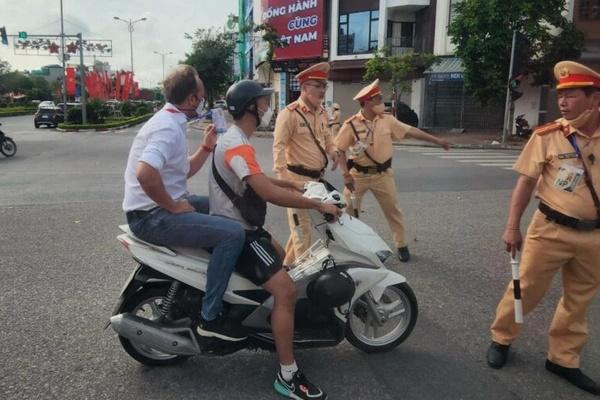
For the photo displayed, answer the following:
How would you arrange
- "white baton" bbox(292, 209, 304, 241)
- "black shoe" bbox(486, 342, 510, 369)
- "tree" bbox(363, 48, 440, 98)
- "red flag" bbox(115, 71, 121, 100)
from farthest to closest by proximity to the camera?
"red flag" bbox(115, 71, 121, 100)
"tree" bbox(363, 48, 440, 98)
"white baton" bbox(292, 209, 304, 241)
"black shoe" bbox(486, 342, 510, 369)

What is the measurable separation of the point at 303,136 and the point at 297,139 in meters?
0.06

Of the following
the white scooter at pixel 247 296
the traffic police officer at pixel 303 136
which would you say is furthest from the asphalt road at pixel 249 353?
the traffic police officer at pixel 303 136

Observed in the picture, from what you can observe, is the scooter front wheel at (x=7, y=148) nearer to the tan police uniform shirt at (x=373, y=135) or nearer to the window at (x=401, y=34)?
the tan police uniform shirt at (x=373, y=135)

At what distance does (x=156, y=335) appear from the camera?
3.02 metres

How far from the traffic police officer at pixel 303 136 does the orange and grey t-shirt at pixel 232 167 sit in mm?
1551

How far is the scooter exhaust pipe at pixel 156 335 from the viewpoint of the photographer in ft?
9.92

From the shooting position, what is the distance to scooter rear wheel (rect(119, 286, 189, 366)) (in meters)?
3.20

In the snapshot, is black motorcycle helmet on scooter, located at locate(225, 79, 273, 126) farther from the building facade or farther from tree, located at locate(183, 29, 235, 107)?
tree, located at locate(183, 29, 235, 107)

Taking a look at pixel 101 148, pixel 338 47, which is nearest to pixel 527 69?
pixel 338 47

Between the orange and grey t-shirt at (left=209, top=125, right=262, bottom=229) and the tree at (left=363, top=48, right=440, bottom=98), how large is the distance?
23.6 metres

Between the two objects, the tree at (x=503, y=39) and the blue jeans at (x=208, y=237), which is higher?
the tree at (x=503, y=39)

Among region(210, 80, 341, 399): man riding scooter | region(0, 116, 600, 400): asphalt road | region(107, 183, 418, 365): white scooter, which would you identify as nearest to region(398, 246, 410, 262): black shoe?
region(0, 116, 600, 400): asphalt road

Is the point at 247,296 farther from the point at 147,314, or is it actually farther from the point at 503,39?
the point at 503,39

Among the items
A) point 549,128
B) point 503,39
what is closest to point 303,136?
point 549,128
